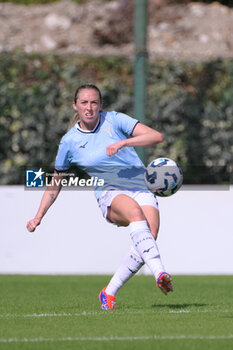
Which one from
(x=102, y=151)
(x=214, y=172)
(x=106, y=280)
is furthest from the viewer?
(x=214, y=172)

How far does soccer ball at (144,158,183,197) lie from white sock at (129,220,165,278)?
0.30m

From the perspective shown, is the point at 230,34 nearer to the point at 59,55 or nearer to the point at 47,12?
the point at 47,12

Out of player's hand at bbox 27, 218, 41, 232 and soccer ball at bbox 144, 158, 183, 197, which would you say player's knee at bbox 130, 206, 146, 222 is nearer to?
soccer ball at bbox 144, 158, 183, 197

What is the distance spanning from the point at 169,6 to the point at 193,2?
31.4 inches

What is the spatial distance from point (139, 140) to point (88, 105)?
2.36 ft

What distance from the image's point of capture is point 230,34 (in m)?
26.4


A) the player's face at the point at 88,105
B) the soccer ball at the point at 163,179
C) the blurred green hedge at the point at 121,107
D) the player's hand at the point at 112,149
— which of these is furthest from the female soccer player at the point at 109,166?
the blurred green hedge at the point at 121,107

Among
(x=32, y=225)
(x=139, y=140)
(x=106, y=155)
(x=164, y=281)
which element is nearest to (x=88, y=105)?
(x=106, y=155)

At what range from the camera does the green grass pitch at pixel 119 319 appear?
20.9ft

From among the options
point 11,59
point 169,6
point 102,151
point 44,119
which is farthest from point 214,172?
point 169,6

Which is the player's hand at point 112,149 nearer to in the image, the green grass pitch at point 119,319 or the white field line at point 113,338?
the green grass pitch at point 119,319

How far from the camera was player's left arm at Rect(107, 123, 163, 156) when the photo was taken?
7711 mm

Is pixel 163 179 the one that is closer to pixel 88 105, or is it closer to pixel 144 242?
pixel 144 242

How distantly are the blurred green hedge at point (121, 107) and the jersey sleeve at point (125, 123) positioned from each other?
8.68m
